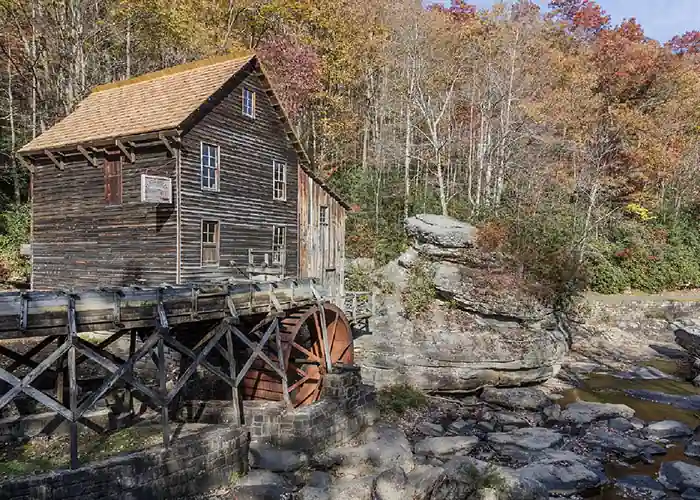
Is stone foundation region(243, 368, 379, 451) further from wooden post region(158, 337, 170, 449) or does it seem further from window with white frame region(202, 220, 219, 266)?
window with white frame region(202, 220, 219, 266)

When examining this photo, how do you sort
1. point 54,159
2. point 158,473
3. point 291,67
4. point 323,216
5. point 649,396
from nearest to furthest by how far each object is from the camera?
point 158,473, point 54,159, point 649,396, point 323,216, point 291,67

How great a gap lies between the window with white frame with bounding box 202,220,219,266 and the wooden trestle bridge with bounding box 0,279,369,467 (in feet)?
9.59

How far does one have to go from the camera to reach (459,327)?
18312 mm

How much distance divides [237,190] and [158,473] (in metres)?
9.49

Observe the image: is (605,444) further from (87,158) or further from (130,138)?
(87,158)

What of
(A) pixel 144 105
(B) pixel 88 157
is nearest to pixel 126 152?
(B) pixel 88 157

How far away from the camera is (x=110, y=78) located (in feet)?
81.0

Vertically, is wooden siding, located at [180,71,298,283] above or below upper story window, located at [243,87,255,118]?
below

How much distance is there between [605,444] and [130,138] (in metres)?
15.7

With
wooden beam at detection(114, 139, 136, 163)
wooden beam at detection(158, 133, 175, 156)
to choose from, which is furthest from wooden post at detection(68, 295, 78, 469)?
wooden beam at detection(114, 139, 136, 163)

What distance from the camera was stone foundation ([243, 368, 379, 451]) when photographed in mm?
11227

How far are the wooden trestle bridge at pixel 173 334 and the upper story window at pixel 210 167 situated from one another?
175 inches

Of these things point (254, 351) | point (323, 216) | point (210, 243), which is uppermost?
point (323, 216)

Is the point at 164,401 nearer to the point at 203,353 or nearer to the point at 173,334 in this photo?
the point at 203,353
